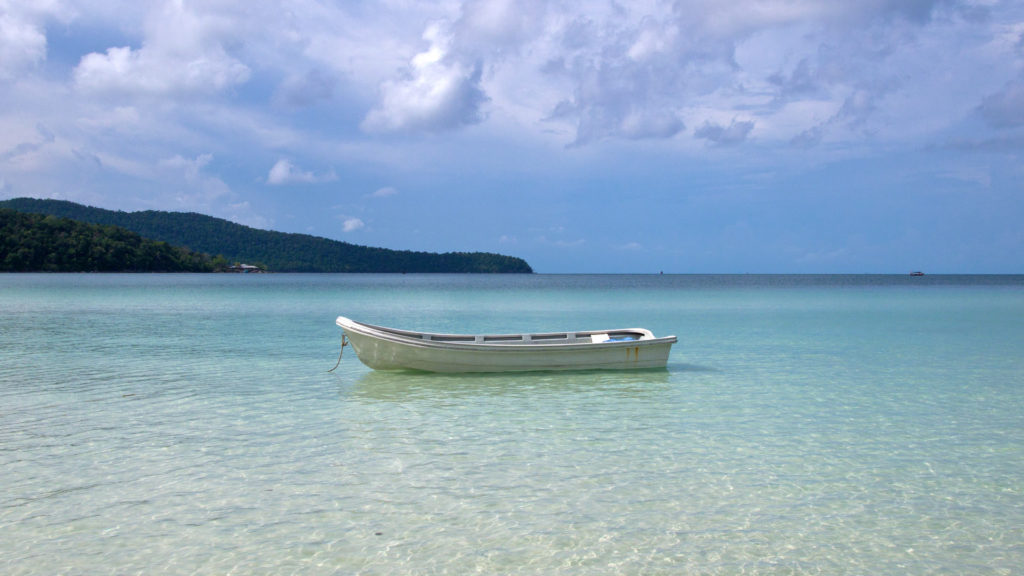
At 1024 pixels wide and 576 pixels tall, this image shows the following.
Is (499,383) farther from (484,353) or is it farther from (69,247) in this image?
(69,247)

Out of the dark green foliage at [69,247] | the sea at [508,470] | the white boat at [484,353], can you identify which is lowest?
the sea at [508,470]

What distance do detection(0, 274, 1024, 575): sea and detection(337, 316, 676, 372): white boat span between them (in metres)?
0.36

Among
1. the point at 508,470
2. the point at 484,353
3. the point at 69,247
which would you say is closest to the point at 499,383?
the point at 484,353

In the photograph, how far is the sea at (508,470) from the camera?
19.4ft

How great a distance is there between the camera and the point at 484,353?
49.6 feet

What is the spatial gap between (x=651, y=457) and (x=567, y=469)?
1.26 metres

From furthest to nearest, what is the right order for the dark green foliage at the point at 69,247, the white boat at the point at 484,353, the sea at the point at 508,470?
1. the dark green foliage at the point at 69,247
2. the white boat at the point at 484,353
3. the sea at the point at 508,470

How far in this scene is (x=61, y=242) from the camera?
417ft

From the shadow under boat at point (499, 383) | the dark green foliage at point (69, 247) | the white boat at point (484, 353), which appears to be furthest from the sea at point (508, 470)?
the dark green foliage at point (69, 247)

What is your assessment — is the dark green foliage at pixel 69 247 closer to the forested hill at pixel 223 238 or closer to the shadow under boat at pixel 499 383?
the forested hill at pixel 223 238

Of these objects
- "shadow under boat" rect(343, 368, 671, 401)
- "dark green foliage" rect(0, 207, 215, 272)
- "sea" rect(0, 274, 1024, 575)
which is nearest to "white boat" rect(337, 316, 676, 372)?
"shadow under boat" rect(343, 368, 671, 401)

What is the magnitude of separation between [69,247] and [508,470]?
145 meters

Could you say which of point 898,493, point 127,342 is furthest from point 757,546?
point 127,342

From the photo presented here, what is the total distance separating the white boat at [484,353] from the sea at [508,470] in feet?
1.17
